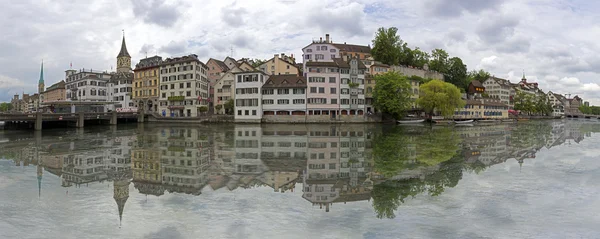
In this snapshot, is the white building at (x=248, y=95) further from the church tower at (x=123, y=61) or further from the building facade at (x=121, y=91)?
the church tower at (x=123, y=61)

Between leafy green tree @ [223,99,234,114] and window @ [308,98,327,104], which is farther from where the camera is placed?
leafy green tree @ [223,99,234,114]

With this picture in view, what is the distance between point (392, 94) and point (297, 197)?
57221 mm

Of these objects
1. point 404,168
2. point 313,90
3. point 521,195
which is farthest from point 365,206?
point 313,90

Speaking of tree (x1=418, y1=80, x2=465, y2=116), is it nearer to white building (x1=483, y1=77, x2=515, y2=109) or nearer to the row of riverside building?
the row of riverside building

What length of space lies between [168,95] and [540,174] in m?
74.4

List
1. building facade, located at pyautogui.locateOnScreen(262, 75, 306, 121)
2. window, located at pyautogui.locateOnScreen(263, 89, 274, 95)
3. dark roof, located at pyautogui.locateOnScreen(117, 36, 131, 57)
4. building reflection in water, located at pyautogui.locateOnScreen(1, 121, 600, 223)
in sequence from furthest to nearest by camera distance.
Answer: dark roof, located at pyautogui.locateOnScreen(117, 36, 131, 57), window, located at pyautogui.locateOnScreen(263, 89, 274, 95), building facade, located at pyautogui.locateOnScreen(262, 75, 306, 121), building reflection in water, located at pyautogui.locateOnScreen(1, 121, 600, 223)

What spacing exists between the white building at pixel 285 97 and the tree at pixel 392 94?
13.9m

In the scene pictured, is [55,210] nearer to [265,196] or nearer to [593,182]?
[265,196]

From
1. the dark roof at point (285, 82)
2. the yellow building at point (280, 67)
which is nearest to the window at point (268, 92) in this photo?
the dark roof at point (285, 82)

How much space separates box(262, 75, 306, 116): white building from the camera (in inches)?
2662

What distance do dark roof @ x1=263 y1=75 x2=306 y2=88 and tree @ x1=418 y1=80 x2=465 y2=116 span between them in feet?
79.4

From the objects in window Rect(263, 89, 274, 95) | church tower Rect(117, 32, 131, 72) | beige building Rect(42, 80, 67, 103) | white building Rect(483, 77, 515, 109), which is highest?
church tower Rect(117, 32, 131, 72)

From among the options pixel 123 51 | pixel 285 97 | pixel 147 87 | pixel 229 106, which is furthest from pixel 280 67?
pixel 123 51

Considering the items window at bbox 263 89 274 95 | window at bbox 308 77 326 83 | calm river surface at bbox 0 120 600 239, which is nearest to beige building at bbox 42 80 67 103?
window at bbox 263 89 274 95
